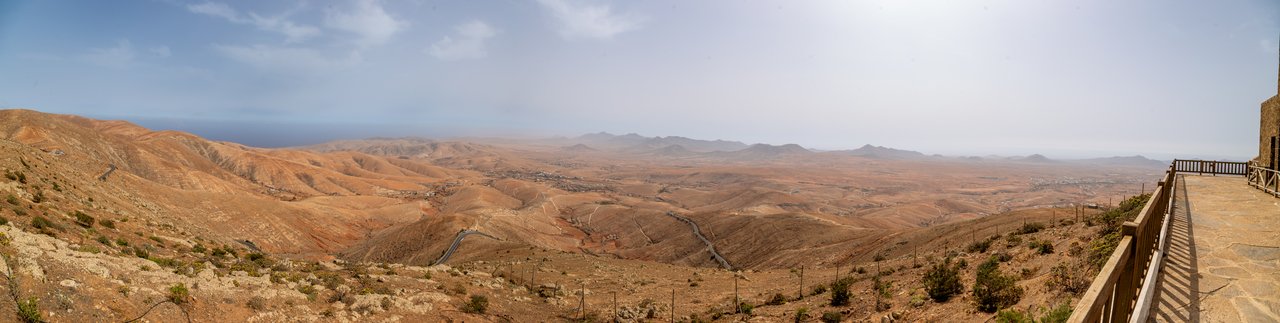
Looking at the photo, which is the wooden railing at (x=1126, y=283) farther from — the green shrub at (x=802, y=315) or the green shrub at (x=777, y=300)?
the green shrub at (x=777, y=300)

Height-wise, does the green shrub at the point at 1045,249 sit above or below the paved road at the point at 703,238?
above

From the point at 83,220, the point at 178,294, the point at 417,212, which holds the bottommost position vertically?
the point at 417,212

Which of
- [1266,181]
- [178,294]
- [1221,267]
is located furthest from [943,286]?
[178,294]

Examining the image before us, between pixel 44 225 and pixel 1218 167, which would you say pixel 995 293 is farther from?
pixel 44 225

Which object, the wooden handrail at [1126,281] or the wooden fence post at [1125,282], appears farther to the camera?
the wooden fence post at [1125,282]

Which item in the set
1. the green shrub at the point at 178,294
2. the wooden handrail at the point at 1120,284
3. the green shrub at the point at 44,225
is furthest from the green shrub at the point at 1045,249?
the green shrub at the point at 44,225

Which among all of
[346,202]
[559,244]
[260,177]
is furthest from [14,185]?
[260,177]

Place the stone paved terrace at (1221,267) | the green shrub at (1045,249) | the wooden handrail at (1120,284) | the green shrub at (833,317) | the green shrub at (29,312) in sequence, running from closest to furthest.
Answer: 1. the wooden handrail at (1120,284)
2. the stone paved terrace at (1221,267)
3. the green shrub at (29,312)
4. the green shrub at (833,317)
5. the green shrub at (1045,249)

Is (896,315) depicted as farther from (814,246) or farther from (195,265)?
(814,246)
